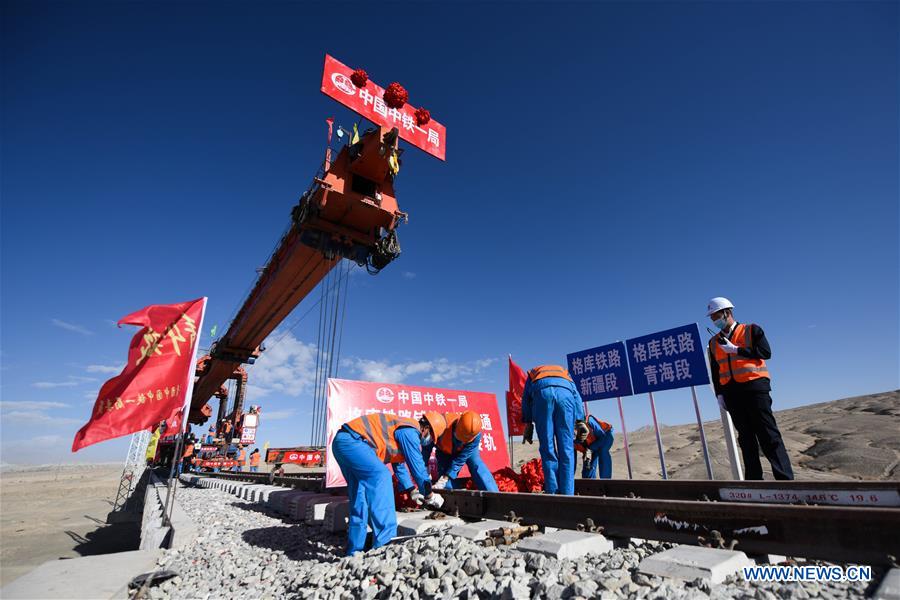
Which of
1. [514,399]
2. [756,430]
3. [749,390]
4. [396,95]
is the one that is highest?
[396,95]

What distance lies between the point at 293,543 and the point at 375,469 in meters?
1.62

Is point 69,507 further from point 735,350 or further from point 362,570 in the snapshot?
point 735,350

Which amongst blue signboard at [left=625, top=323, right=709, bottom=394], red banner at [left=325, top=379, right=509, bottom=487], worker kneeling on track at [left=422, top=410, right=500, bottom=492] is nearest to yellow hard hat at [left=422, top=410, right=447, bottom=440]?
worker kneeling on track at [left=422, top=410, right=500, bottom=492]

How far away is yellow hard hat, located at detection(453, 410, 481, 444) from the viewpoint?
441 cm

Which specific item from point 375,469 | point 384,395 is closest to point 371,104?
point 384,395

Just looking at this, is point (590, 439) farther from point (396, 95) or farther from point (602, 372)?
point (396, 95)

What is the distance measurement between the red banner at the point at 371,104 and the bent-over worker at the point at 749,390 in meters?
7.22

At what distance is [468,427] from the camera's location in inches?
174

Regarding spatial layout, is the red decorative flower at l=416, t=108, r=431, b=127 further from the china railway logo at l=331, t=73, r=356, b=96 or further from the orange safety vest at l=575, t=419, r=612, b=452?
the orange safety vest at l=575, t=419, r=612, b=452

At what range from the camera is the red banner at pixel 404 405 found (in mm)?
6398

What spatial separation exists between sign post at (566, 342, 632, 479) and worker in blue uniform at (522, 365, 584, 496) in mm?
3617

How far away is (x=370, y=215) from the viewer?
882 centimetres

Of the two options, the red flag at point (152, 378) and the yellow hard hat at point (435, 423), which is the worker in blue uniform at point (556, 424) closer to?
the yellow hard hat at point (435, 423)

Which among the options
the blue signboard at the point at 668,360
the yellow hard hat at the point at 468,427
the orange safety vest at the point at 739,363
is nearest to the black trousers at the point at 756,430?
the orange safety vest at the point at 739,363
